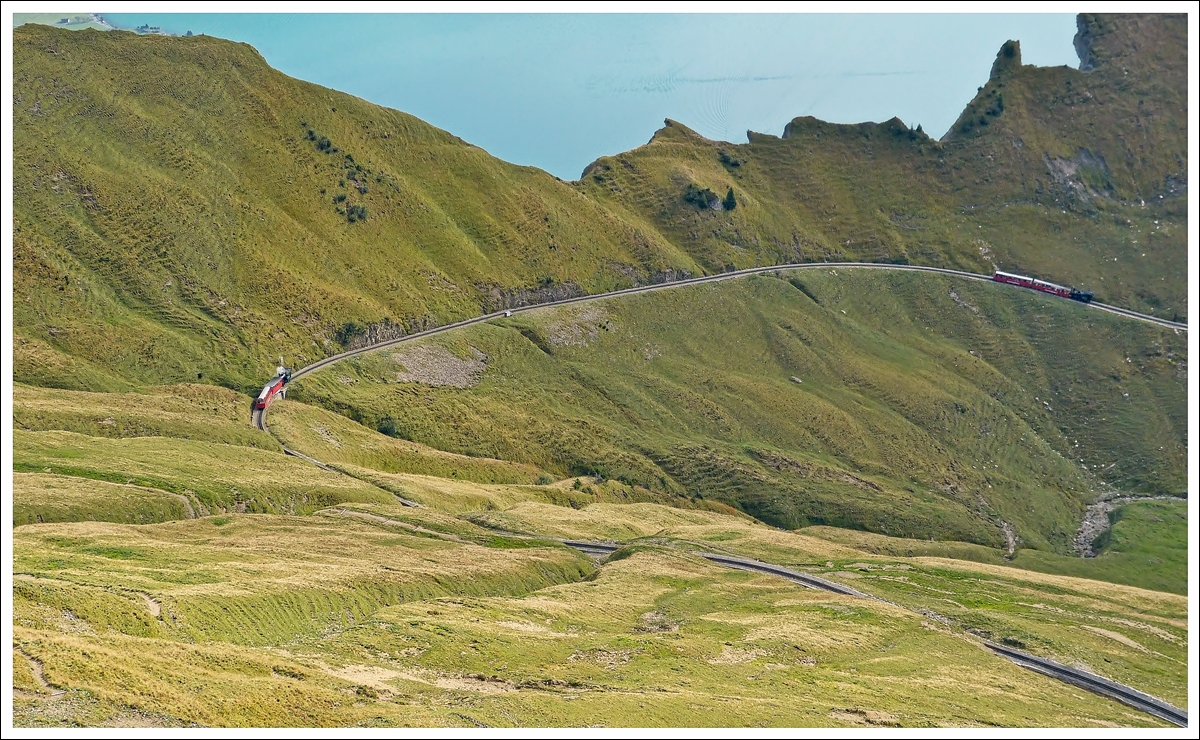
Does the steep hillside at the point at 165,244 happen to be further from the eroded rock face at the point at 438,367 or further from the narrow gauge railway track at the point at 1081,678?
the narrow gauge railway track at the point at 1081,678

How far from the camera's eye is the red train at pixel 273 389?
139500mm

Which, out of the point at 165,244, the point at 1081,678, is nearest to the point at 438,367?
the point at 165,244

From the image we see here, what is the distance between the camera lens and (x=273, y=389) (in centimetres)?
14462

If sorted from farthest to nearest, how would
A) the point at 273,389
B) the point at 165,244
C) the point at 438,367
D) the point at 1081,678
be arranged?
the point at 438,367
the point at 165,244
the point at 273,389
the point at 1081,678

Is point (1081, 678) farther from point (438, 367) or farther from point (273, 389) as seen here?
point (438, 367)

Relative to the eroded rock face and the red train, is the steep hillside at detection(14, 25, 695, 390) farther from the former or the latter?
the eroded rock face

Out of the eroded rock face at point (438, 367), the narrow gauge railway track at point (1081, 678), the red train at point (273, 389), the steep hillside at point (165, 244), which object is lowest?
the narrow gauge railway track at point (1081, 678)

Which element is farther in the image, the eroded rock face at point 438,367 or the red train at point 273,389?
the eroded rock face at point 438,367

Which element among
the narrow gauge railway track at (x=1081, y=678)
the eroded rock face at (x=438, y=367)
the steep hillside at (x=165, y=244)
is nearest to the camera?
the narrow gauge railway track at (x=1081, y=678)

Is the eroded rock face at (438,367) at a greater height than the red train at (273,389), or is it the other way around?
the eroded rock face at (438,367)

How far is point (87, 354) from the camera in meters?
136

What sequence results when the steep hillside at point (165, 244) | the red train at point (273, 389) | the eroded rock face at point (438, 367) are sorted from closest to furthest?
the red train at point (273, 389) → the steep hillside at point (165, 244) → the eroded rock face at point (438, 367)

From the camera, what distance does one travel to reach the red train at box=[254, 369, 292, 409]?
139500 mm

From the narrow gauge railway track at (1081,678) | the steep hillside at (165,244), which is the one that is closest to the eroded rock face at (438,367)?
the steep hillside at (165,244)
